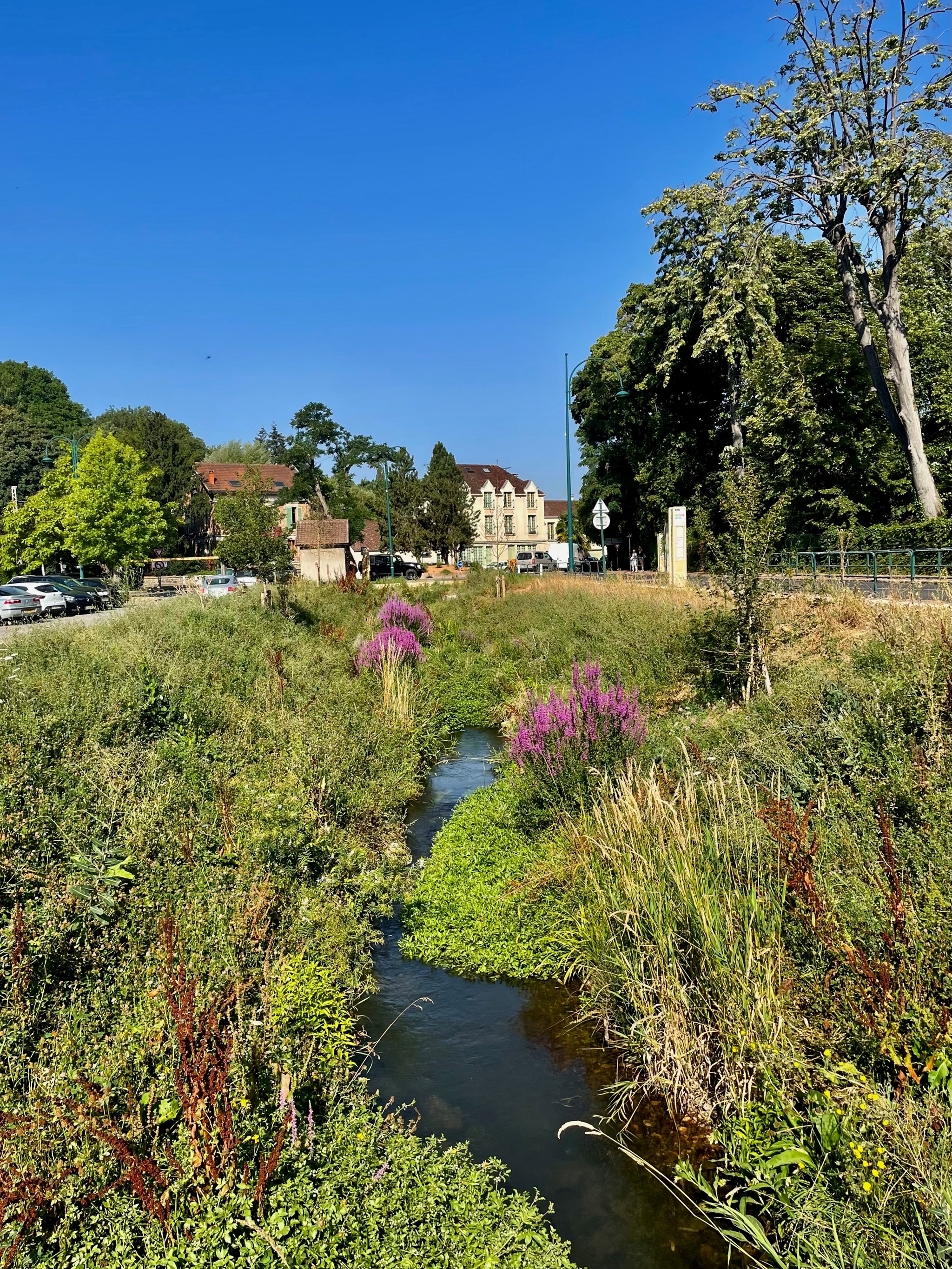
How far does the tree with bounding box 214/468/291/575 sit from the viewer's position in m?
27.6

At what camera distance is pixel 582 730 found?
8320mm

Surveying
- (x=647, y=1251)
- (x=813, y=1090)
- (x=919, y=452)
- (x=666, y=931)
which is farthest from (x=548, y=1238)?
(x=919, y=452)

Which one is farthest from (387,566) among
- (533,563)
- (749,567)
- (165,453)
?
(749,567)

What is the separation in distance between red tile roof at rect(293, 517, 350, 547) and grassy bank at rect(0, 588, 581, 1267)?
1798 centimetres

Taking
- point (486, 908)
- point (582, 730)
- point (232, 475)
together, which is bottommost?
point (486, 908)

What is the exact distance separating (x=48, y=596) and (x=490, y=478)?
7067 centimetres

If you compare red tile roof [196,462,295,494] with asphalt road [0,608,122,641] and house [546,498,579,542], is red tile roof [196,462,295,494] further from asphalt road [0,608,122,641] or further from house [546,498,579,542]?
asphalt road [0,608,122,641]

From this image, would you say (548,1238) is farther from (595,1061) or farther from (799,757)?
(799,757)

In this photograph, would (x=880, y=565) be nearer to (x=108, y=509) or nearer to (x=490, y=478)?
(x=108, y=509)

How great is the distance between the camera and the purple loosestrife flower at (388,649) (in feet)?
46.1

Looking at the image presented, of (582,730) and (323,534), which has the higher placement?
(323,534)

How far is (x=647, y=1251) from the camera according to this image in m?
4.01

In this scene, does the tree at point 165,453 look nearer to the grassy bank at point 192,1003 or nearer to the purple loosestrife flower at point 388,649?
the purple loosestrife flower at point 388,649

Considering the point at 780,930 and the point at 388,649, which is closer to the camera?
the point at 780,930
